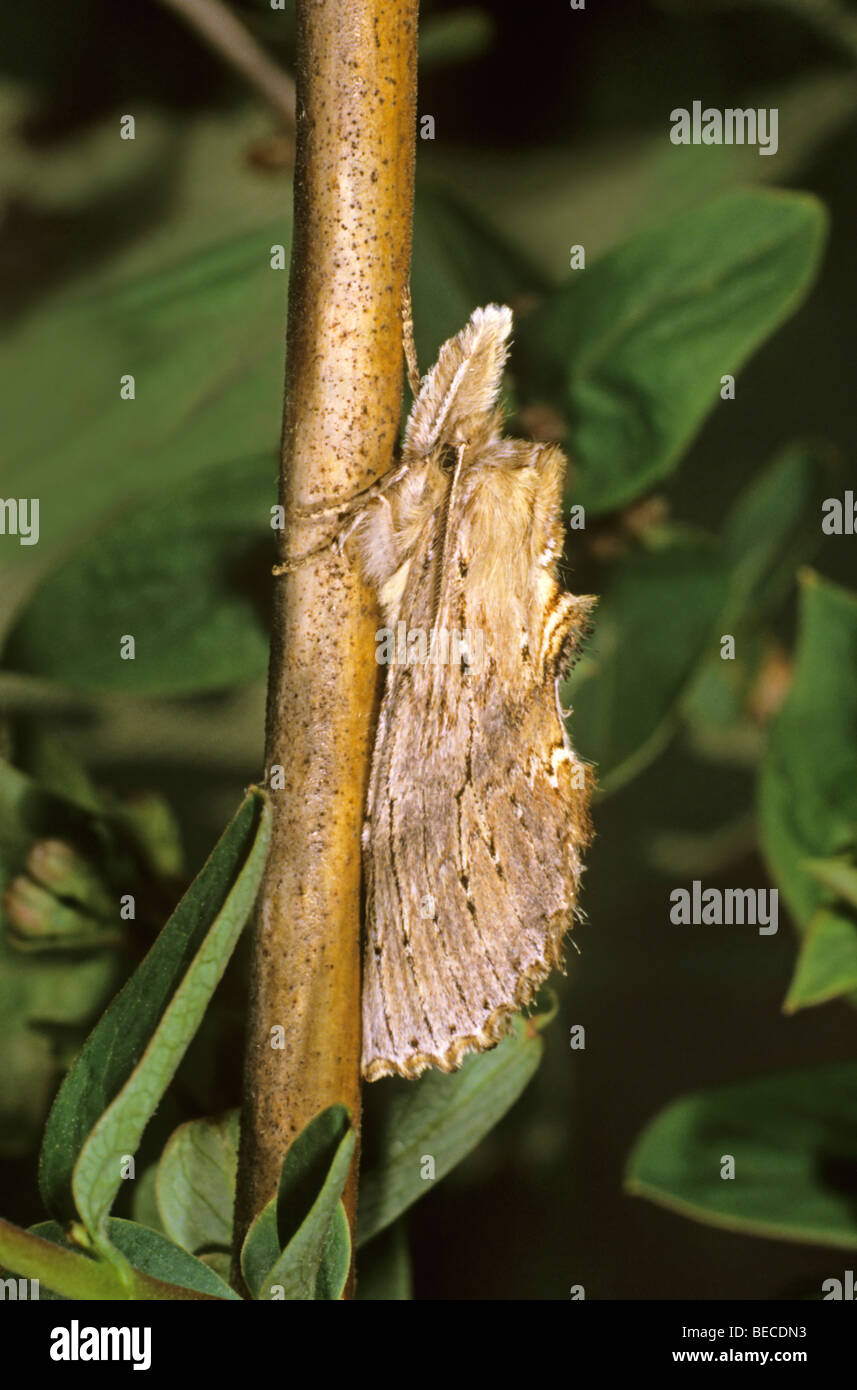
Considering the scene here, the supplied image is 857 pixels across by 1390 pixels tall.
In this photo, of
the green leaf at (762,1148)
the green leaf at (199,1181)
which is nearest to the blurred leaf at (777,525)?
the green leaf at (762,1148)

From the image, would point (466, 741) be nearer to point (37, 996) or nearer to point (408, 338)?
point (408, 338)

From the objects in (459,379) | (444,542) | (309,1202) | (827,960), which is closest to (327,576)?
(444,542)

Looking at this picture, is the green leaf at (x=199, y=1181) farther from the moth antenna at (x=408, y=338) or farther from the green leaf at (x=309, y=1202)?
the moth antenna at (x=408, y=338)

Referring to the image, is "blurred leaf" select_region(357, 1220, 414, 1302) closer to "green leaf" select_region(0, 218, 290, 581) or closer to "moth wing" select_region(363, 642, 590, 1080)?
"moth wing" select_region(363, 642, 590, 1080)

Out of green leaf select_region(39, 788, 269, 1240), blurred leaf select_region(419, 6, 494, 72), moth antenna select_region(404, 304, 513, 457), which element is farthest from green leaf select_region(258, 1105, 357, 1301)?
blurred leaf select_region(419, 6, 494, 72)

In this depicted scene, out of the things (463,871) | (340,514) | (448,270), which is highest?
(448,270)

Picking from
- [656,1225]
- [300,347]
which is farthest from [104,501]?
[656,1225]
